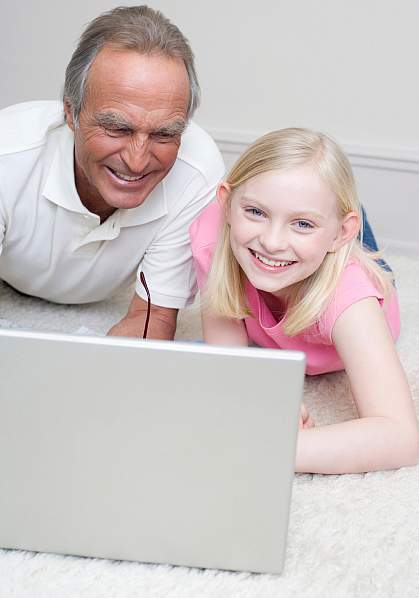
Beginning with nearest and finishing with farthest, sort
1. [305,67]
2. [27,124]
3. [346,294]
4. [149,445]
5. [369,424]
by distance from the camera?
[149,445] → [369,424] → [346,294] → [27,124] → [305,67]

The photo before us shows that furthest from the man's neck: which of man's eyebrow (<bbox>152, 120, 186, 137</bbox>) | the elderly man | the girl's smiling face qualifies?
the girl's smiling face

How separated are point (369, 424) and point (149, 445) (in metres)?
0.49

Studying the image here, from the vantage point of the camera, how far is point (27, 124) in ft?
5.92

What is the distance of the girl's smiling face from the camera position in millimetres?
1459

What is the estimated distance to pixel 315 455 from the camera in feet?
4.82

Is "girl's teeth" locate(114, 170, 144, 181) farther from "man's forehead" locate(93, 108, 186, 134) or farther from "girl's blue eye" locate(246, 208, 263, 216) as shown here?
"girl's blue eye" locate(246, 208, 263, 216)

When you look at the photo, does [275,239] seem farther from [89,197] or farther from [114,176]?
[89,197]

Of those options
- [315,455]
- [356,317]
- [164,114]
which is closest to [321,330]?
[356,317]

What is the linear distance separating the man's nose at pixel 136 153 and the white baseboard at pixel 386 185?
1.06m

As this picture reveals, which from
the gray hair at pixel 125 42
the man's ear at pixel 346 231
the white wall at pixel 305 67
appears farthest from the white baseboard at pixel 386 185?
the man's ear at pixel 346 231

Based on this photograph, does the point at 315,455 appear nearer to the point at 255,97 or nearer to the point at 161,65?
the point at 161,65

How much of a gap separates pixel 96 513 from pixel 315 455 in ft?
1.42

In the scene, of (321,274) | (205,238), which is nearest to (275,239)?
(321,274)

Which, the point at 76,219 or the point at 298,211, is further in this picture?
the point at 76,219
